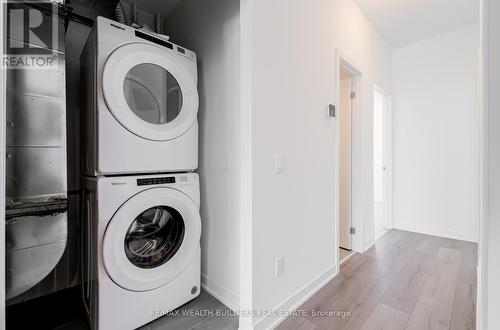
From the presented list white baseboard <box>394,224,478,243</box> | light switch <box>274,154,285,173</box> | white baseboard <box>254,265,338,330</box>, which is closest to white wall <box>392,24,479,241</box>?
white baseboard <box>394,224,478,243</box>

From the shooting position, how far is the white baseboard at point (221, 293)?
1591mm

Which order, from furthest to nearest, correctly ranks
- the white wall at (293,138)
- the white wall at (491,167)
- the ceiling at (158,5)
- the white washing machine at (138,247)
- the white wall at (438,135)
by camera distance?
the white wall at (438,135) → the ceiling at (158,5) → the white wall at (293,138) → the white washing machine at (138,247) → the white wall at (491,167)

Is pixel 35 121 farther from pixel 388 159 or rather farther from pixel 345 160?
pixel 388 159

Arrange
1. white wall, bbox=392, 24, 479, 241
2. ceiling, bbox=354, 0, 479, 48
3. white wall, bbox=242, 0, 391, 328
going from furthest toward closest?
1. white wall, bbox=392, 24, 479, 241
2. ceiling, bbox=354, 0, 479, 48
3. white wall, bbox=242, 0, 391, 328

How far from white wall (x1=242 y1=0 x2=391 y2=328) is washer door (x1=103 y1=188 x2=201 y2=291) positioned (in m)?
0.48

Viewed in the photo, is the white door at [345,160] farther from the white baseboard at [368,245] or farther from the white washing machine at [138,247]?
the white washing machine at [138,247]

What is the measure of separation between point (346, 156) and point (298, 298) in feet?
5.48

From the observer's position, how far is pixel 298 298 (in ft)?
5.45

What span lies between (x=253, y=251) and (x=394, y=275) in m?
1.57

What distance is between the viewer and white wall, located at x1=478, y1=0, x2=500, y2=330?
746 mm

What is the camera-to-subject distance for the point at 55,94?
4.07 ft

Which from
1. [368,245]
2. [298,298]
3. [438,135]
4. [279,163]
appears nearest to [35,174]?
[279,163]

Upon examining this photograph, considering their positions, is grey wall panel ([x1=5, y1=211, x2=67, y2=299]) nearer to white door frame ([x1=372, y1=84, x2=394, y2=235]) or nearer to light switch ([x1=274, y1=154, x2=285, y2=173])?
light switch ([x1=274, y1=154, x2=285, y2=173])

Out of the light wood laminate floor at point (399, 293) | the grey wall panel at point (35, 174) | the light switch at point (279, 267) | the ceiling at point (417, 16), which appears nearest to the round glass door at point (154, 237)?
the grey wall panel at point (35, 174)
